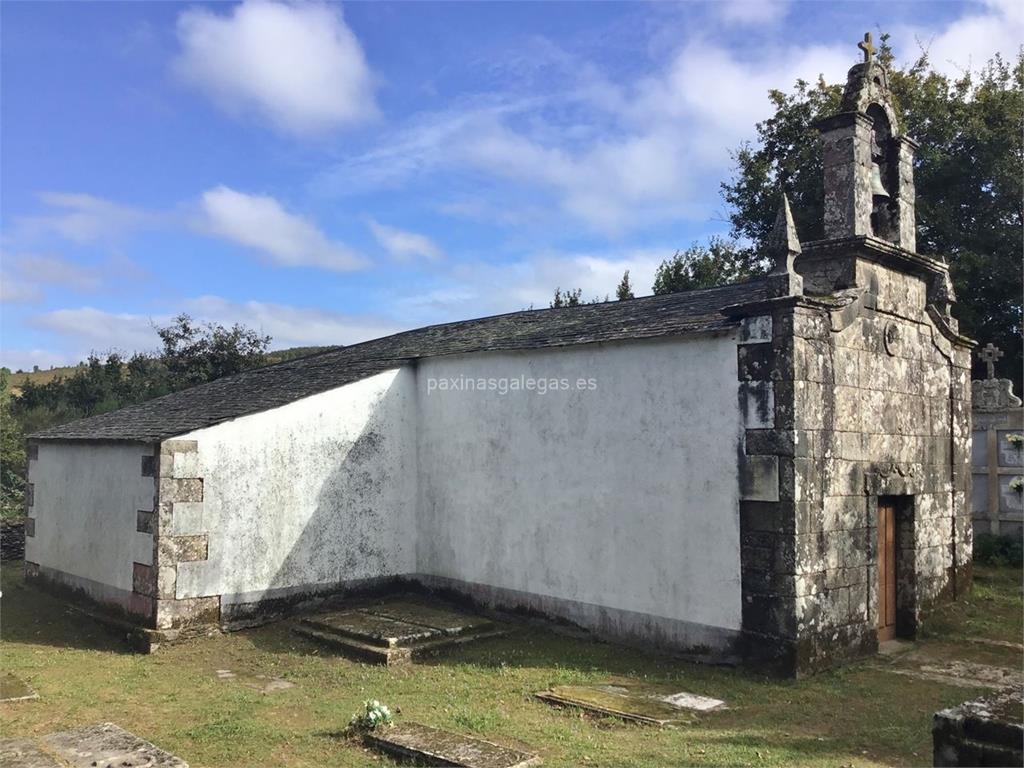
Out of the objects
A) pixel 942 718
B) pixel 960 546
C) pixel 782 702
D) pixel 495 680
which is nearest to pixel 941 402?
pixel 960 546

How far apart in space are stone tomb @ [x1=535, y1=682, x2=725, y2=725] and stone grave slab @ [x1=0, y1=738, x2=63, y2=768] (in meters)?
4.40

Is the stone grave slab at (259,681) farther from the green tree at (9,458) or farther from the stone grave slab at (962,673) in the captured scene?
the green tree at (9,458)

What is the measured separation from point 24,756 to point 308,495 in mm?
6129

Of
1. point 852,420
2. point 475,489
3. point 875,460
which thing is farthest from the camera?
point 475,489

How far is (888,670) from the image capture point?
916 cm

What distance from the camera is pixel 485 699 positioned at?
8141 millimetres

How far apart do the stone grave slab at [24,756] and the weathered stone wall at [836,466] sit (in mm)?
6835

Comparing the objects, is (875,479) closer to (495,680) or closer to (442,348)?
(495,680)

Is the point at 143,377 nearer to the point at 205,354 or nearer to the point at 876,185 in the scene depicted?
the point at 205,354

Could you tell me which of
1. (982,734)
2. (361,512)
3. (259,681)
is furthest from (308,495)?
(982,734)

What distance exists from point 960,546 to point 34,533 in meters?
16.0

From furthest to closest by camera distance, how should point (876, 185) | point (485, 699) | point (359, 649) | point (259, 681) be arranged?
point (876, 185) → point (359, 649) → point (259, 681) → point (485, 699)

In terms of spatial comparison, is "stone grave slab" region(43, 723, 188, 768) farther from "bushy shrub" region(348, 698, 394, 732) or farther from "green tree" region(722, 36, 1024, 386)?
"green tree" region(722, 36, 1024, 386)

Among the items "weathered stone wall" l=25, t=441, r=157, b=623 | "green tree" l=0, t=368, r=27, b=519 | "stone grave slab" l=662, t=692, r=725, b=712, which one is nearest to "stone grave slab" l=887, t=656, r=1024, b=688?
"stone grave slab" l=662, t=692, r=725, b=712
